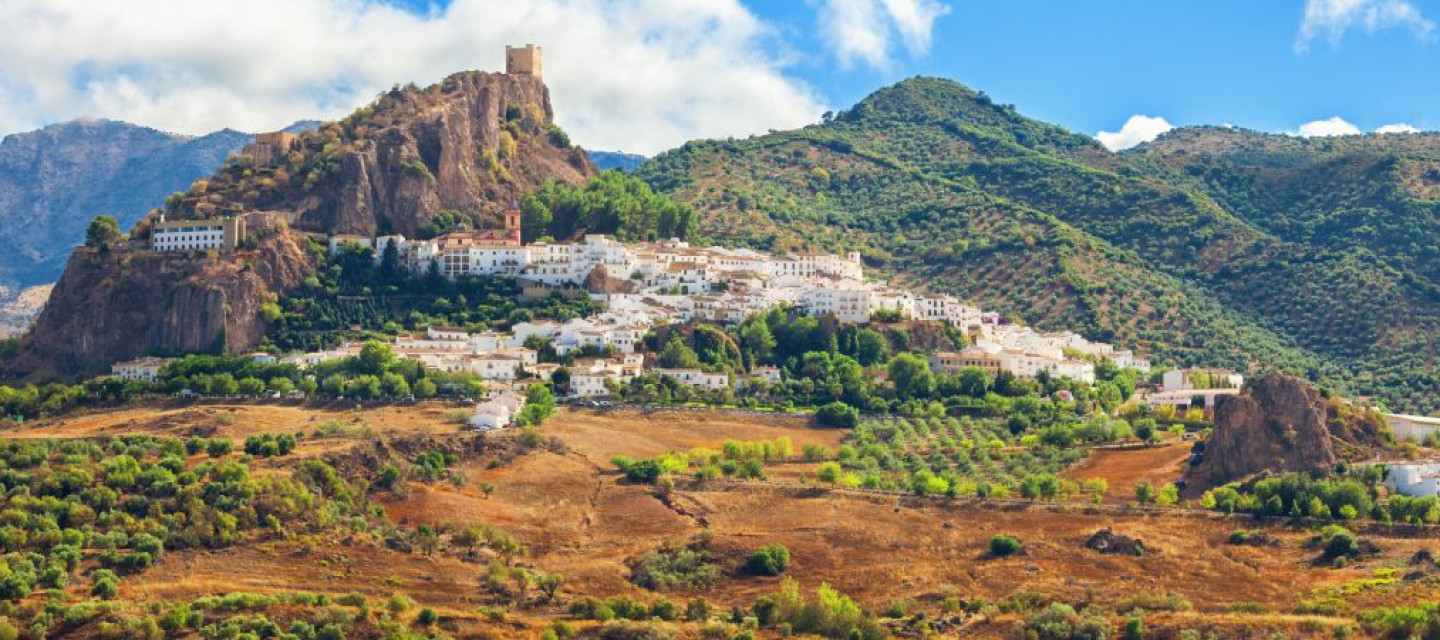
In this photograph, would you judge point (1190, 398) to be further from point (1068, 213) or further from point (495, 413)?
point (1068, 213)

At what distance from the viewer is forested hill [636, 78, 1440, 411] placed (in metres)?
118

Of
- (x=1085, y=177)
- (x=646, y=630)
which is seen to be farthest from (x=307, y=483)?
(x=1085, y=177)

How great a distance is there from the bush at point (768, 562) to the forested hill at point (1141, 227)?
50.3 m

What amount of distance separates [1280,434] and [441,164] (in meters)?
54.2

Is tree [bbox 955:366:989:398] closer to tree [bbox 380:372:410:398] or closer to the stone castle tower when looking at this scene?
tree [bbox 380:372:410:398]

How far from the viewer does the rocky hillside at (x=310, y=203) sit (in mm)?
95000

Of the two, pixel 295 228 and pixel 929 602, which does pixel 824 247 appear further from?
pixel 929 602

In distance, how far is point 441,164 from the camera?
367 feet

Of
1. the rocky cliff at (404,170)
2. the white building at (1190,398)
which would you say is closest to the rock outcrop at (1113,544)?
the white building at (1190,398)

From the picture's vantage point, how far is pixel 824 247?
131 meters

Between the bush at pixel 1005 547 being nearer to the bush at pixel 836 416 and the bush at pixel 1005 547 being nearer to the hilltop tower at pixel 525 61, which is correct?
the bush at pixel 836 416

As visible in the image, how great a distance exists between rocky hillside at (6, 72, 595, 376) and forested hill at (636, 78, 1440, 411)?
1577 centimetres

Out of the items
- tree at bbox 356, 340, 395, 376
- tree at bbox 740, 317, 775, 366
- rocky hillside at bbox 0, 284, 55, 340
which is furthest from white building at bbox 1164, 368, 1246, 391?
rocky hillside at bbox 0, 284, 55, 340

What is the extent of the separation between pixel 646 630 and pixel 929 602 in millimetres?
10218
